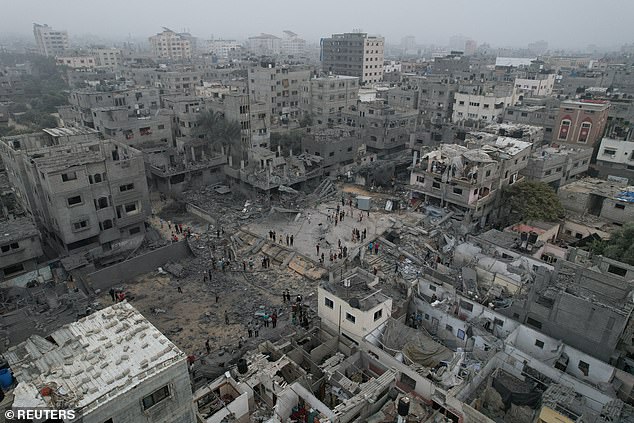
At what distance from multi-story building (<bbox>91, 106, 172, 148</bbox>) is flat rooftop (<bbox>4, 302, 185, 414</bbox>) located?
37261 mm

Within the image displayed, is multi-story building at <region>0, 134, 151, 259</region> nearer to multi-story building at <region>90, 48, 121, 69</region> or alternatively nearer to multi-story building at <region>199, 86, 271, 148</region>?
multi-story building at <region>199, 86, 271, 148</region>

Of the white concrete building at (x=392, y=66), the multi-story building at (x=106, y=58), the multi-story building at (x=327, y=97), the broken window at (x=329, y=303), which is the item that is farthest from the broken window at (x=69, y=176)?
the multi-story building at (x=106, y=58)

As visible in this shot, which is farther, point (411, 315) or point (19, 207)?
point (19, 207)

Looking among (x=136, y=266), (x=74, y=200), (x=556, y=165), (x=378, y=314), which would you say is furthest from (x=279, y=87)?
(x=378, y=314)

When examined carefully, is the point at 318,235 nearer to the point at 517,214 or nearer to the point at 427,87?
the point at 517,214

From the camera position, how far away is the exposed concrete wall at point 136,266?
28.2 meters

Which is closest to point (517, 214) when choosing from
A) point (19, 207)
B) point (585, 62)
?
point (19, 207)

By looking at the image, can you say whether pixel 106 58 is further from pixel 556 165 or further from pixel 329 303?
pixel 329 303

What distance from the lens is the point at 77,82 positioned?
89000 millimetres

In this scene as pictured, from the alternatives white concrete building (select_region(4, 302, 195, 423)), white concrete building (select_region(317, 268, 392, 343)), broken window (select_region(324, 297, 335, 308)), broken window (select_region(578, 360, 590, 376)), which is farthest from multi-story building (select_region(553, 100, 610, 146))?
white concrete building (select_region(4, 302, 195, 423))

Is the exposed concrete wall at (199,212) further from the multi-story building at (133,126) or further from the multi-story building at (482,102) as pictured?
the multi-story building at (482,102)

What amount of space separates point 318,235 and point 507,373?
722 inches

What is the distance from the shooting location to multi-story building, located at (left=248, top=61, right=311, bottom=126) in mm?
64625

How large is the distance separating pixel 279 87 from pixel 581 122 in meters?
42.2
